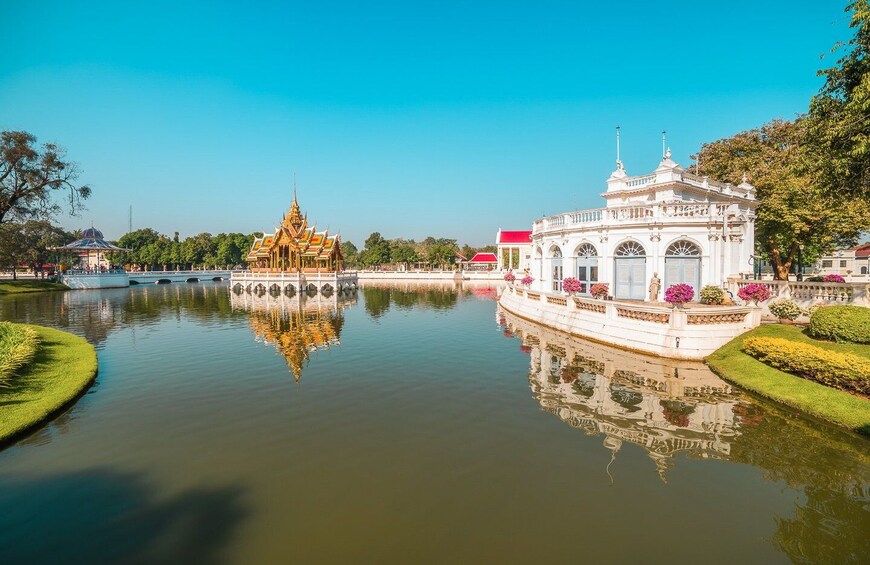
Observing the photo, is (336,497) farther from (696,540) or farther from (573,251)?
(573,251)

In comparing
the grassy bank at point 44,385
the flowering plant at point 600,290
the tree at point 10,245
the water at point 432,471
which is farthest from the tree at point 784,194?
the tree at point 10,245

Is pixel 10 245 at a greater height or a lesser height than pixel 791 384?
greater

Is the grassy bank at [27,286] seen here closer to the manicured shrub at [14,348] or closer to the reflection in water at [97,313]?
the reflection in water at [97,313]

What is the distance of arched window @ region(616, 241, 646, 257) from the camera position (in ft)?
81.9

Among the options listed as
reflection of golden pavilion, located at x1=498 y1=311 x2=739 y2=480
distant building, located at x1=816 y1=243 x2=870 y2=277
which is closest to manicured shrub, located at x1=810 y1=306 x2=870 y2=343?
reflection of golden pavilion, located at x1=498 y1=311 x2=739 y2=480

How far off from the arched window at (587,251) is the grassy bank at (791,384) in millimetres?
11378

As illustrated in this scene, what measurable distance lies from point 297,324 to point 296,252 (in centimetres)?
3248

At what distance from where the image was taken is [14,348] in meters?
14.6

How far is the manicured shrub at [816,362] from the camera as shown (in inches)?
436

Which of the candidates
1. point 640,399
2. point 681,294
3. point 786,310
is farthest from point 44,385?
point 786,310

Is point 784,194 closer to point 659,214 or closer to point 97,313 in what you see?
point 659,214

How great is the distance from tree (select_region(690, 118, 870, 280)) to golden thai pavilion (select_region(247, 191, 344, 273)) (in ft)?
154

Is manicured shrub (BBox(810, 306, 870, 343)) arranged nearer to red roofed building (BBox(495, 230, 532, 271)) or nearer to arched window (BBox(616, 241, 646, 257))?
arched window (BBox(616, 241, 646, 257))

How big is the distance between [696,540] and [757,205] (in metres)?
31.4
